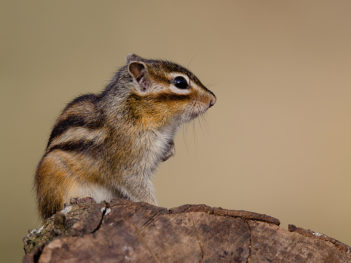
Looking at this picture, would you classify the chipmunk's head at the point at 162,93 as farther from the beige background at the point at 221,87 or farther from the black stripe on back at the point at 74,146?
the beige background at the point at 221,87

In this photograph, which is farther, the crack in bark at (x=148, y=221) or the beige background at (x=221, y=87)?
the beige background at (x=221, y=87)

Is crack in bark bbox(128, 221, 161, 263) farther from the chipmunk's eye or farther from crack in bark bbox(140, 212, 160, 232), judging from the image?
the chipmunk's eye

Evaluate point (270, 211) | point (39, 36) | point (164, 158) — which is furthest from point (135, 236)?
point (39, 36)

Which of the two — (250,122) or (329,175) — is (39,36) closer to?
(250,122)

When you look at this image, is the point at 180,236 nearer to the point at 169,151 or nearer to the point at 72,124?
the point at 72,124

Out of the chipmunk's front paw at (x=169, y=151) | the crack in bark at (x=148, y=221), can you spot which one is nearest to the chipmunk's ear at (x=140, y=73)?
the chipmunk's front paw at (x=169, y=151)

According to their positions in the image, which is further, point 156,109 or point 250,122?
point 250,122
